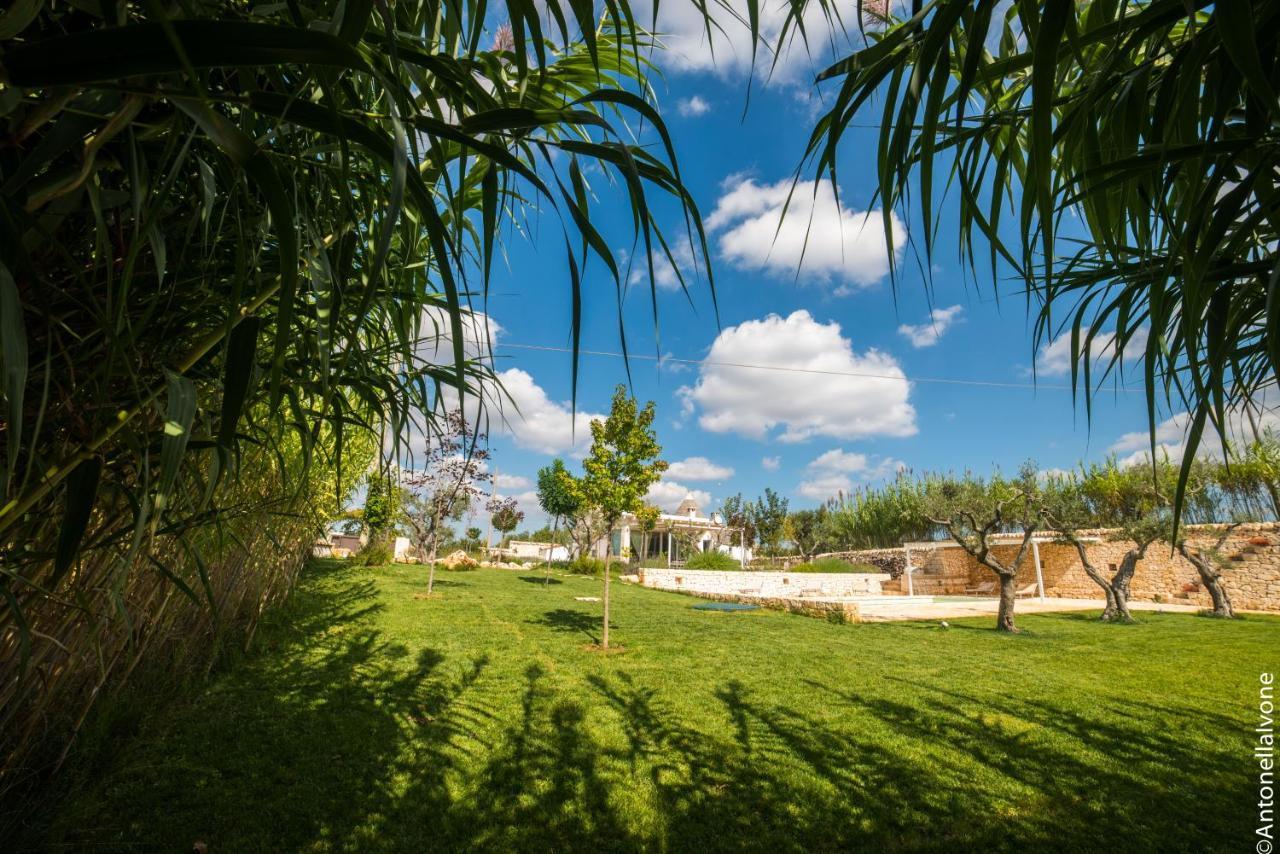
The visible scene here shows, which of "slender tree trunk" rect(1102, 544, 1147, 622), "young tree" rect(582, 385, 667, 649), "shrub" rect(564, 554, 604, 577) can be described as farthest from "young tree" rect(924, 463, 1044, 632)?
"shrub" rect(564, 554, 604, 577)

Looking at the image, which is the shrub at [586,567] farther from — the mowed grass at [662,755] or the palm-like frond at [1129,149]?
the palm-like frond at [1129,149]

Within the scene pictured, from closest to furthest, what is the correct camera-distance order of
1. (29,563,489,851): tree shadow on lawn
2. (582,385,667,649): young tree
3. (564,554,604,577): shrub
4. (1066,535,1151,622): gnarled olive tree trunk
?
(29,563,489,851): tree shadow on lawn
(582,385,667,649): young tree
(1066,535,1151,622): gnarled olive tree trunk
(564,554,604,577): shrub

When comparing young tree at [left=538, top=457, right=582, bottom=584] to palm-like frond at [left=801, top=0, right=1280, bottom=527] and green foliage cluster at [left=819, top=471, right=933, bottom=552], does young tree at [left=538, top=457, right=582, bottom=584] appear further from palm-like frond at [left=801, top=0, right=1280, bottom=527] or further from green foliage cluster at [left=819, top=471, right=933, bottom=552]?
palm-like frond at [left=801, top=0, right=1280, bottom=527]

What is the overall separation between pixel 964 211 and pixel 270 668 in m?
5.94

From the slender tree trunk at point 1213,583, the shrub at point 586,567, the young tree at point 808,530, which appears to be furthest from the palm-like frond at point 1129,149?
the young tree at point 808,530

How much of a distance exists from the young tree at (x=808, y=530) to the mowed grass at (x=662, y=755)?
90.4 feet

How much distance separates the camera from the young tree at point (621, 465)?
8.41 metres

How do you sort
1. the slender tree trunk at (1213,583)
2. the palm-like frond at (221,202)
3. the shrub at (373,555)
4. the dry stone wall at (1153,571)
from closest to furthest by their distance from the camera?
the palm-like frond at (221,202)
the slender tree trunk at (1213,583)
the dry stone wall at (1153,571)
the shrub at (373,555)

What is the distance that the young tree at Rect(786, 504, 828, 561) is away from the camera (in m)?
34.1

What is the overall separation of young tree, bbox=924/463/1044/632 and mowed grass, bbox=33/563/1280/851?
3.08 meters

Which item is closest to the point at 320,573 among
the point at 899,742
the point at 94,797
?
the point at 94,797

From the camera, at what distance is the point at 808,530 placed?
1443 inches

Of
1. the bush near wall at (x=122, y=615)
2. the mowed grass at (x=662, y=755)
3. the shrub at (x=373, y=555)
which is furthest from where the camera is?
the shrub at (x=373, y=555)

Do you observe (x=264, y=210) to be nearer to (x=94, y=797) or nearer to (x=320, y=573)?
(x=94, y=797)
